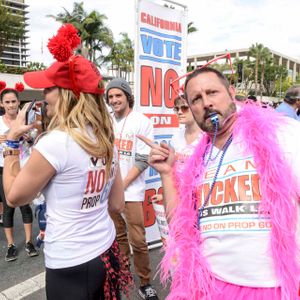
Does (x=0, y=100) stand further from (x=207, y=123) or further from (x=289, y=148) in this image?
(x=289, y=148)

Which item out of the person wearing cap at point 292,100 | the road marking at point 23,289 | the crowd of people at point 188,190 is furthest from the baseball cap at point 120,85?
the person wearing cap at point 292,100

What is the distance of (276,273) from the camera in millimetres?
1259

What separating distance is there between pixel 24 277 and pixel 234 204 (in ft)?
9.04

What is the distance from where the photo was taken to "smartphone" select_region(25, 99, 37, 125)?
6.01 feet

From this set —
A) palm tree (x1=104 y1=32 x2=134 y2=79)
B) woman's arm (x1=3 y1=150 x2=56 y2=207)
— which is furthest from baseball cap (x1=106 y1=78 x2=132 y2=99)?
palm tree (x1=104 y1=32 x2=134 y2=79)

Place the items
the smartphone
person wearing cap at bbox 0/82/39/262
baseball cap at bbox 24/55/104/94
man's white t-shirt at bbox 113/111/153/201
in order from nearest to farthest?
baseball cap at bbox 24/55/104/94, the smartphone, man's white t-shirt at bbox 113/111/153/201, person wearing cap at bbox 0/82/39/262

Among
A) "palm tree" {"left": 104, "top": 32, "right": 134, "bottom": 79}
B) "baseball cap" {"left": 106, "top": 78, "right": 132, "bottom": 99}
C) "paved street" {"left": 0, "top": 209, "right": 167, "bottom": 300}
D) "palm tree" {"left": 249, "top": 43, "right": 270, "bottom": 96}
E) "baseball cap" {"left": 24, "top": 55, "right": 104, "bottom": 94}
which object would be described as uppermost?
"palm tree" {"left": 249, "top": 43, "right": 270, "bottom": 96}

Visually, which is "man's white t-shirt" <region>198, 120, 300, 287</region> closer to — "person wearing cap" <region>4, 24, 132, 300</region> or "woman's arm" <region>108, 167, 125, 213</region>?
"person wearing cap" <region>4, 24, 132, 300</region>

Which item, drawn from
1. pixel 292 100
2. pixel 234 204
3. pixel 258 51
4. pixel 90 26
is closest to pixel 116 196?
pixel 234 204

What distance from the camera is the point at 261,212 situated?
129cm

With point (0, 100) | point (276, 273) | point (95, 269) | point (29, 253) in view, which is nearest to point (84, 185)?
point (95, 269)

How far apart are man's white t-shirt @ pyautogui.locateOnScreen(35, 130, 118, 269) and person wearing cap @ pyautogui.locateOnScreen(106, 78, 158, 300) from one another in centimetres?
144

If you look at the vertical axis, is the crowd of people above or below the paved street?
above

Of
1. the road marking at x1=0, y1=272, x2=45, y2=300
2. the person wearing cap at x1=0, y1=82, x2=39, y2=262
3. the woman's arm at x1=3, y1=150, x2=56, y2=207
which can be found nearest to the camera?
the woman's arm at x1=3, y1=150, x2=56, y2=207
